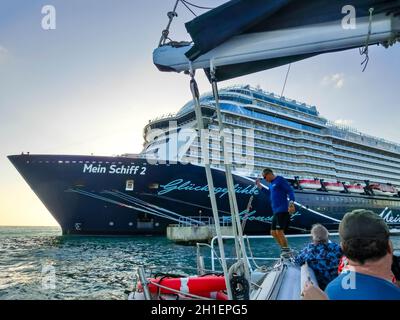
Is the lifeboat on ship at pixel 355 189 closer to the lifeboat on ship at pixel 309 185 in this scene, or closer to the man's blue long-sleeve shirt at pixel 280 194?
the lifeboat on ship at pixel 309 185

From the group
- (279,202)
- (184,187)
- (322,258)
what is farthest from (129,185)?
(322,258)

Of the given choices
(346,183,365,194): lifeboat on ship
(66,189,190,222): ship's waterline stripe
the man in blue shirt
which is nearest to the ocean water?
the man in blue shirt

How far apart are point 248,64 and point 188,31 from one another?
67cm

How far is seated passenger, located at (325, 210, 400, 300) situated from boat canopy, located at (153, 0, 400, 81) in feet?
4.46

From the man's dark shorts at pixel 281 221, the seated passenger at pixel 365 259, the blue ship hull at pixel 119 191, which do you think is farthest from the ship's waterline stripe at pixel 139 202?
the seated passenger at pixel 365 259

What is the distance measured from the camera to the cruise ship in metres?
18.5

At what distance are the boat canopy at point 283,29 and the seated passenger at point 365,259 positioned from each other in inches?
53.5

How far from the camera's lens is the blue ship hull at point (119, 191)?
1831 centimetres
